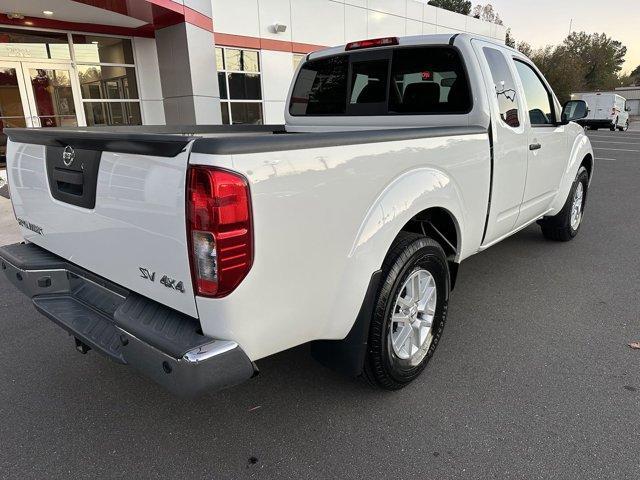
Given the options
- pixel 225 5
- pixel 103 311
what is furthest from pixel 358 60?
pixel 225 5

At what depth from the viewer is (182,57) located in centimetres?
1109

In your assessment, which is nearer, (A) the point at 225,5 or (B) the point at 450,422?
(B) the point at 450,422

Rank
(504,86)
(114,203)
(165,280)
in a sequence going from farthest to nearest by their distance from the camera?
(504,86) → (114,203) → (165,280)

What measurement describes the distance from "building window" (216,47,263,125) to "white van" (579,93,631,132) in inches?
1011

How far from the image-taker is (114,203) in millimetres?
2016

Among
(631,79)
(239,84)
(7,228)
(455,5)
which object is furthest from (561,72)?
(631,79)

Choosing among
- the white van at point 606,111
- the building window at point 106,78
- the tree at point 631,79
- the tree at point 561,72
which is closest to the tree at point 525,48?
the tree at point 561,72

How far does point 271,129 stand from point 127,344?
10.5 ft

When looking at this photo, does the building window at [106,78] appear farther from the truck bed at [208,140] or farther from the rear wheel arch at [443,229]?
the rear wheel arch at [443,229]

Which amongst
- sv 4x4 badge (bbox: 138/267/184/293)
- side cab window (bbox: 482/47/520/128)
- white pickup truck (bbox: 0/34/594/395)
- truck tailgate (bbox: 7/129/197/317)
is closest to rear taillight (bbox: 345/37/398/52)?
white pickup truck (bbox: 0/34/594/395)

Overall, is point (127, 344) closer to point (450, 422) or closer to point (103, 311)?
point (103, 311)

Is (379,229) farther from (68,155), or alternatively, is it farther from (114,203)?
(68,155)

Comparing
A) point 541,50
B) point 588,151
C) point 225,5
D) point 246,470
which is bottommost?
point 246,470

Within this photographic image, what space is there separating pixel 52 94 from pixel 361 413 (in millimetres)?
12013
